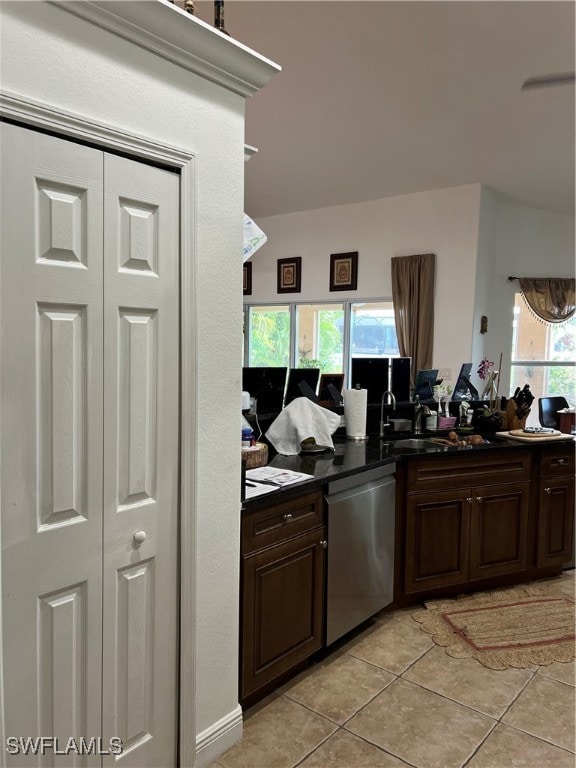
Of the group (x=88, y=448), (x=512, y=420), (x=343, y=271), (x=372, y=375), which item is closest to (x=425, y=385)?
(x=372, y=375)

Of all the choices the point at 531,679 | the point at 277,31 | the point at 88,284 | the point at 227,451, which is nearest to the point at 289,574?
the point at 227,451

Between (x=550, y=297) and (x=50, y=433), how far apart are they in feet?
21.2

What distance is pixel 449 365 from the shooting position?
6094 mm

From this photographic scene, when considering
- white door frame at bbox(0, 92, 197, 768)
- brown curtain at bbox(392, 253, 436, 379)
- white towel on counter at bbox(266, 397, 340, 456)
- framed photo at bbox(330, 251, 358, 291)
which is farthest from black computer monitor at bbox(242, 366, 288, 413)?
framed photo at bbox(330, 251, 358, 291)

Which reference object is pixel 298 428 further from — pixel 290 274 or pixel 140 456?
pixel 290 274

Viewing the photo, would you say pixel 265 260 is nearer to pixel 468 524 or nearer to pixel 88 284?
pixel 468 524

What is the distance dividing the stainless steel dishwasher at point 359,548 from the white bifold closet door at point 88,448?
91cm

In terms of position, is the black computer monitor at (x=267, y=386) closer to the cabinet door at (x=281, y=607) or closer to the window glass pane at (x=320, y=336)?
the cabinet door at (x=281, y=607)

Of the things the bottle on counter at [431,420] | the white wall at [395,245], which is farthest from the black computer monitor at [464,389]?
the white wall at [395,245]

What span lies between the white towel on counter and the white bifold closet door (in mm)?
1205

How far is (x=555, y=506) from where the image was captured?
137 inches

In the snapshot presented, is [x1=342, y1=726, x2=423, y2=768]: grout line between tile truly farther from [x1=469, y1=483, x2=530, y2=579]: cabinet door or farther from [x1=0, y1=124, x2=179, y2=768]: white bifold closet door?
[x1=469, y1=483, x2=530, y2=579]: cabinet door

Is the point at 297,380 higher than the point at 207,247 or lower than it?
lower

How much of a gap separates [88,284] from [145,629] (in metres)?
1.04
